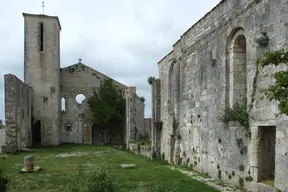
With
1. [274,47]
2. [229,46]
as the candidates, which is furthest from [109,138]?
[274,47]

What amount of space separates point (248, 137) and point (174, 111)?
8053 mm

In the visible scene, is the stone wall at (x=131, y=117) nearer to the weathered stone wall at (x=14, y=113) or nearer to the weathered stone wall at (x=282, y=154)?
the weathered stone wall at (x=14, y=113)

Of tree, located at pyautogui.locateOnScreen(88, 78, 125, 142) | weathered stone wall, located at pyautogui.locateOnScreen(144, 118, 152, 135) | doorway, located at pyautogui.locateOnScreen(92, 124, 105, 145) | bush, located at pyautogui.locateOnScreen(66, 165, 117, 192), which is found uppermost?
tree, located at pyautogui.locateOnScreen(88, 78, 125, 142)

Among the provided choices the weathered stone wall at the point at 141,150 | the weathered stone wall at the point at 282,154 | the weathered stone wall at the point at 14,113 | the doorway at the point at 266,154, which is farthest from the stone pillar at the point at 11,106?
the weathered stone wall at the point at 282,154

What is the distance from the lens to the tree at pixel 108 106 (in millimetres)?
35594

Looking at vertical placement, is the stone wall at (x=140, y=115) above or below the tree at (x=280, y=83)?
below

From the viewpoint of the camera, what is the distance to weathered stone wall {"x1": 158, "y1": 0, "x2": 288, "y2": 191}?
9508 millimetres

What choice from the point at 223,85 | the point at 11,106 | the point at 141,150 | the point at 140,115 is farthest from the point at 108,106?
the point at 223,85

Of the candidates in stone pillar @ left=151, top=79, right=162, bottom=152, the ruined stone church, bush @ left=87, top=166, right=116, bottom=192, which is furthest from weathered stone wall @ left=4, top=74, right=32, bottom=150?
bush @ left=87, top=166, right=116, bottom=192

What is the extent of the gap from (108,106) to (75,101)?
4.35 meters

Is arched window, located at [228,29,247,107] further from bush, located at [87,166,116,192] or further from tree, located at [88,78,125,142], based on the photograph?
tree, located at [88,78,125,142]

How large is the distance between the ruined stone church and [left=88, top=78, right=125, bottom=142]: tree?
3.53 feet

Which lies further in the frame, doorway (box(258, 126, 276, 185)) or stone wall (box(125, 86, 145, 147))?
stone wall (box(125, 86, 145, 147))

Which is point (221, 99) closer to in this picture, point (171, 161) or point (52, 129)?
point (171, 161)
